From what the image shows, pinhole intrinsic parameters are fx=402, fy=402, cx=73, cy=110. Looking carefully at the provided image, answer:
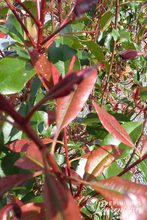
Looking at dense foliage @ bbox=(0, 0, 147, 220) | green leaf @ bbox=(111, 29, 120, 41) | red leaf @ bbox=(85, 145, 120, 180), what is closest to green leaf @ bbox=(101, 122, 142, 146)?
dense foliage @ bbox=(0, 0, 147, 220)

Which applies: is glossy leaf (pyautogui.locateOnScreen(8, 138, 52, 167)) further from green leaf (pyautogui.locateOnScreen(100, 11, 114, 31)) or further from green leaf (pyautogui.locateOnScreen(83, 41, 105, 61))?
green leaf (pyautogui.locateOnScreen(100, 11, 114, 31))

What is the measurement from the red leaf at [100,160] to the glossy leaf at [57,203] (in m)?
0.26

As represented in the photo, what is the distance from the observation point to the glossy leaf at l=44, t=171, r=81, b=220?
43cm

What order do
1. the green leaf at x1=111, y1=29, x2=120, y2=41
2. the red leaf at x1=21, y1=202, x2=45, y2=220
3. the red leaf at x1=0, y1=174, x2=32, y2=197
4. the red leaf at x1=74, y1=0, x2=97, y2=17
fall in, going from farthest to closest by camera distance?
1. the green leaf at x1=111, y1=29, x2=120, y2=41
2. the red leaf at x1=74, y1=0, x2=97, y2=17
3. the red leaf at x1=21, y1=202, x2=45, y2=220
4. the red leaf at x1=0, y1=174, x2=32, y2=197

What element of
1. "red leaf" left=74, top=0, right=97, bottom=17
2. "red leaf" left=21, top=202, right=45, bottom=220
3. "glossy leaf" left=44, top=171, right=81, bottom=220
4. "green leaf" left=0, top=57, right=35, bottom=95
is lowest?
"red leaf" left=21, top=202, right=45, bottom=220

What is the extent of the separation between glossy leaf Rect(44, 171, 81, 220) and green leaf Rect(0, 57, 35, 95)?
0.36 metres

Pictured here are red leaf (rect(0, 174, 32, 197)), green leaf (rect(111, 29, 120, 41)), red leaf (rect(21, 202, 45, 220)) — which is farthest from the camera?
green leaf (rect(111, 29, 120, 41))

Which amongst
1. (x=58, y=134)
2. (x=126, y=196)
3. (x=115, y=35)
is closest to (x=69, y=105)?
(x=58, y=134)

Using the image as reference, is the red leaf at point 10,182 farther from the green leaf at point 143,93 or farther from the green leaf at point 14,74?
the green leaf at point 143,93

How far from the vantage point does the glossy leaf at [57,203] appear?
1.40 ft

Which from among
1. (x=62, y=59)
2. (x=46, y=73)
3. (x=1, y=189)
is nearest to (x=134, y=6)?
(x=62, y=59)

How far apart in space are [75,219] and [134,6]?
163 cm

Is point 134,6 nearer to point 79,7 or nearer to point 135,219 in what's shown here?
point 79,7

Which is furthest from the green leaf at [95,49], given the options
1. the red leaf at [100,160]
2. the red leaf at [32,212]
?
the red leaf at [32,212]
